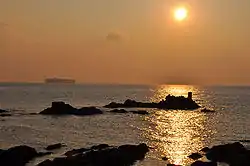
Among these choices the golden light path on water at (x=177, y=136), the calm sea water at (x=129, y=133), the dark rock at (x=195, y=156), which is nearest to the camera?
the dark rock at (x=195, y=156)

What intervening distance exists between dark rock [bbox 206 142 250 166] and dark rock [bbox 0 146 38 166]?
2118 centimetres

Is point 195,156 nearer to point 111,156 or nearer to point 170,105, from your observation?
point 111,156

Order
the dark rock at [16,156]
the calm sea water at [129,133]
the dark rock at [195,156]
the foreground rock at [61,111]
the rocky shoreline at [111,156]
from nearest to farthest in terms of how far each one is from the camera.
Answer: the rocky shoreline at [111,156], the dark rock at [16,156], the dark rock at [195,156], the calm sea water at [129,133], the foreground rock at [61,111]

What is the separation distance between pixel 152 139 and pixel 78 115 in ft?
143

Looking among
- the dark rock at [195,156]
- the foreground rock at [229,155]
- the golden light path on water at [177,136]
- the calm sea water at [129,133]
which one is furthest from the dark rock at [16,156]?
the foreground rock at [229,155]

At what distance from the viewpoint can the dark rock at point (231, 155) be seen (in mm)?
46806

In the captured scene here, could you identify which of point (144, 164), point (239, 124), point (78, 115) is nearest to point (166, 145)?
point (144, 164)

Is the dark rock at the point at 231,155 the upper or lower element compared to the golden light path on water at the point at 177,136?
upper

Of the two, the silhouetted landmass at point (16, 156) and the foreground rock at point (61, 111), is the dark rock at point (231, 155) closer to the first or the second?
the silhouetted landmass at point (16, 156)

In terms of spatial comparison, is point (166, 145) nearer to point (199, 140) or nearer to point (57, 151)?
point (199, 140)

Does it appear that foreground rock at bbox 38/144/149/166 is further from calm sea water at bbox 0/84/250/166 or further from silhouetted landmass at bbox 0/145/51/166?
silhouetted landmass at bbox 0/145/51/166

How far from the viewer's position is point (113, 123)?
92.0 m

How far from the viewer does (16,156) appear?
4653 cm

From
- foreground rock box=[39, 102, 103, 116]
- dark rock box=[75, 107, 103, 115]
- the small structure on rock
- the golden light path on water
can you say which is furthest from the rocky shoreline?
the small structure on rock
